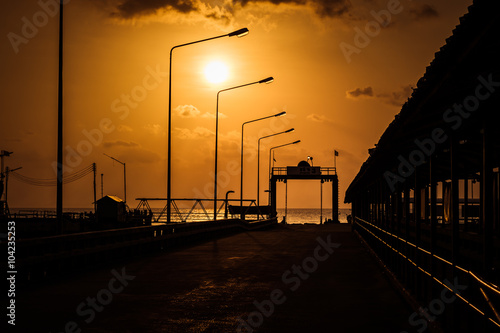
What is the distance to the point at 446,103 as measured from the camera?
7.30 meters

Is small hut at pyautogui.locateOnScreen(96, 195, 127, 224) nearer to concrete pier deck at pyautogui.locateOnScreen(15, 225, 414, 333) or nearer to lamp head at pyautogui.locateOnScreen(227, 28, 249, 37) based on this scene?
lamp head at pyautogui.locateOnScreen(227, 28, 249, 37)

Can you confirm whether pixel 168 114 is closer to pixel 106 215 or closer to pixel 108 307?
pixel 108 307

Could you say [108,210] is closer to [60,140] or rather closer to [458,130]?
[60,140]

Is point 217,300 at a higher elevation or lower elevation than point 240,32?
lower

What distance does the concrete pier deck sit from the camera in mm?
9164

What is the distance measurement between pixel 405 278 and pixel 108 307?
5518 millimetres

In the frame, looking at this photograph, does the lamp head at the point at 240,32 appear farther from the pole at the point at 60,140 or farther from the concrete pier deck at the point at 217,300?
the concrete pier deck at the point at 217,300

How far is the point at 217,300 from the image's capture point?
11500 mm

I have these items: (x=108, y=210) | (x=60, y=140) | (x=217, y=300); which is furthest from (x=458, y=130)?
(x=108, y=210)

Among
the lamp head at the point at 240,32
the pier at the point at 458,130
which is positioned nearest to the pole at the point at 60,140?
the pier at the point at 458,130

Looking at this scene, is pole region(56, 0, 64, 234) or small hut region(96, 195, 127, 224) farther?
small hut region(96, 195, 127, 224)

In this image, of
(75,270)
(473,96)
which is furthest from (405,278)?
(75,270)

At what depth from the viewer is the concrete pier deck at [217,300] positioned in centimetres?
916

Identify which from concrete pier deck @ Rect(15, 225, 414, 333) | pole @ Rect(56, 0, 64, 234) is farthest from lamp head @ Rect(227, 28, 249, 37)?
concrete pier deck @ Rect(15, 225, 414, 333)
